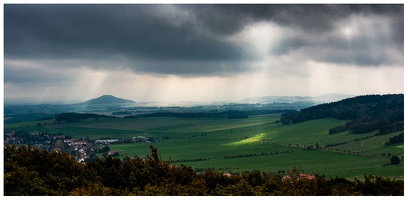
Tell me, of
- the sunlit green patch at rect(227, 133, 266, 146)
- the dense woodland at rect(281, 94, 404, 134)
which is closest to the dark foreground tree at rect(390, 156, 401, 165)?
the dense woodland at rect(281, 94, 404, 134)

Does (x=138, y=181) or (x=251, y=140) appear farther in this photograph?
(x=251, y=140)

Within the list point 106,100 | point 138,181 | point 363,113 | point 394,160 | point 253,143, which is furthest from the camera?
point 106,100

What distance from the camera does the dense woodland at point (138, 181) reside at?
30.3ft

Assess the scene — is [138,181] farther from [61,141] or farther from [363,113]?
[363,113]

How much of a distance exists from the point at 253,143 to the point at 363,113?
23202 millimetres

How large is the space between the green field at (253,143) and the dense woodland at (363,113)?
2172 mm

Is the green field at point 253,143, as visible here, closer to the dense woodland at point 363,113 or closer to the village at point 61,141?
the dense woodland at point 363,113

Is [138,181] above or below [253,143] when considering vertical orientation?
above

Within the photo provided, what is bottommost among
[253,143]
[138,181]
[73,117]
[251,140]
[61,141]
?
[253,143]

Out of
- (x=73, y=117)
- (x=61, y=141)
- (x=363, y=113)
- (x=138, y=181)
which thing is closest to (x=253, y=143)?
(x=363, y=113)

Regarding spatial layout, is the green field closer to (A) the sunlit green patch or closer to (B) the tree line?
(A) the sunlit green patch

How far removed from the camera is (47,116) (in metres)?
74.0

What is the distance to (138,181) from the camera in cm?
1050

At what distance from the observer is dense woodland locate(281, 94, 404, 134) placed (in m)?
63.9
